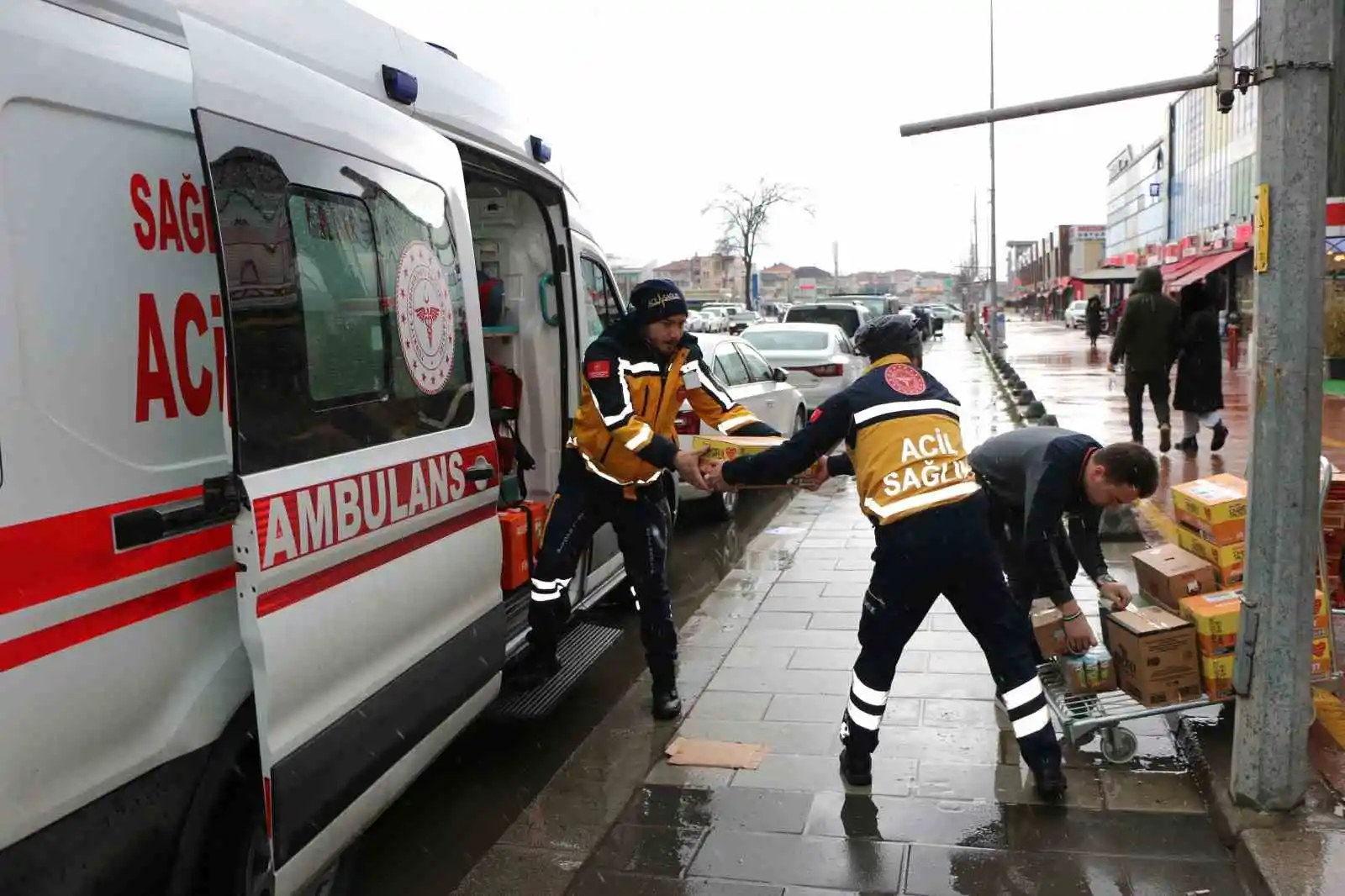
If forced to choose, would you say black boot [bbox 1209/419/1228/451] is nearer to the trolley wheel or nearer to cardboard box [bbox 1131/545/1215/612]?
cardboard box [bbox 1131/545/1215/612]

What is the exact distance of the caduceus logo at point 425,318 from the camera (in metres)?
3.55

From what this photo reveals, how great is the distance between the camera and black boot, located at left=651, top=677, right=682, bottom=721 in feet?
16.3

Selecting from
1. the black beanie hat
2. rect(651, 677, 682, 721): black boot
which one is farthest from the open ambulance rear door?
rect(651, 677, 682, 721): black boot

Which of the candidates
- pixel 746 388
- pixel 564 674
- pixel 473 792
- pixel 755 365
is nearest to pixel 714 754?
pixel 564 674

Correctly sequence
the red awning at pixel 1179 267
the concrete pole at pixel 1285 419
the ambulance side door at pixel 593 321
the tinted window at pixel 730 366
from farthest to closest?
the red awning at pixel 1179 267
the tinted window at pixel 730 366
the ambulance side door at pixel 593 321
the concrete pole at pixel 1285 419

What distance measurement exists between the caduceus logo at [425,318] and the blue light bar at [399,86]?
0.56 meters

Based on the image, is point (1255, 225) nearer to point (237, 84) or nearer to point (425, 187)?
point (425, 187)

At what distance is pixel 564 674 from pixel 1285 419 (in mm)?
3096

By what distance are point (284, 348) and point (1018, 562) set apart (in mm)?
3340

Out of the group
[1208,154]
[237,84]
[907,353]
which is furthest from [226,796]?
[1208,154]

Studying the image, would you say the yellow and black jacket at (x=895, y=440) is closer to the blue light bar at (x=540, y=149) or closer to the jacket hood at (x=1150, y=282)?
the blue light bar at (x=540, y=149)

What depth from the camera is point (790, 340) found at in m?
15.5

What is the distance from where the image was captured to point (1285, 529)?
356 centimetres

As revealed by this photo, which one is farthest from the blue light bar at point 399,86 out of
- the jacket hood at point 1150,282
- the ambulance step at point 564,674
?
the jacket hood at point 1150,282
